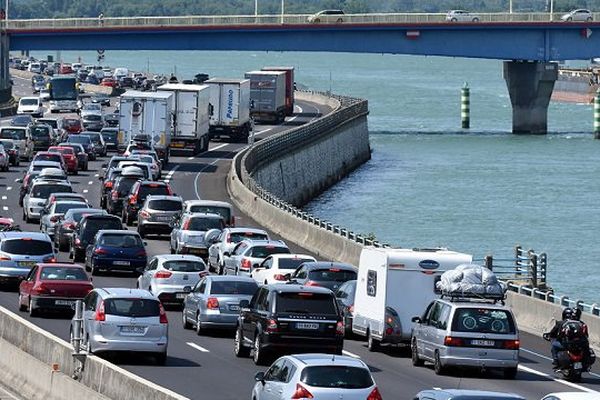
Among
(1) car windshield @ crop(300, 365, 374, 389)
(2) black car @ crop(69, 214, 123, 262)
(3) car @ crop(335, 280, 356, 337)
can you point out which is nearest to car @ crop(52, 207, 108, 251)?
(2) black car @ crop(69, 214, 123, 262)

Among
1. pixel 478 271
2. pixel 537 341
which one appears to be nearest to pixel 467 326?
pixel 478 271

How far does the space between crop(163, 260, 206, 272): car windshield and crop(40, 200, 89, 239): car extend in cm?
1612

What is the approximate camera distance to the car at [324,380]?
2219 cm

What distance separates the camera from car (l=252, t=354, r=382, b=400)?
72.8ft

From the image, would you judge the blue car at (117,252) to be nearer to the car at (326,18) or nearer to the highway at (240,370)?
the highway at (240,370)

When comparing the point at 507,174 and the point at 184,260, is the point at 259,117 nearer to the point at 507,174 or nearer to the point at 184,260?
the point at 507,174

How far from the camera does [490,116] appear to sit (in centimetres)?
19700

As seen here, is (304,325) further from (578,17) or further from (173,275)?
(578,17)

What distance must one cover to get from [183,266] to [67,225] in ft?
45.2

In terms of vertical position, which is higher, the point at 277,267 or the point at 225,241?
the point at 277,267

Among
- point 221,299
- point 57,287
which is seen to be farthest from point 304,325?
point 57,287

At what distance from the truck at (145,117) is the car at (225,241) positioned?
38478 mm

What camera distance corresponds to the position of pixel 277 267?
40781 mm

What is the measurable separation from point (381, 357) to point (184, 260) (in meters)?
7.41
